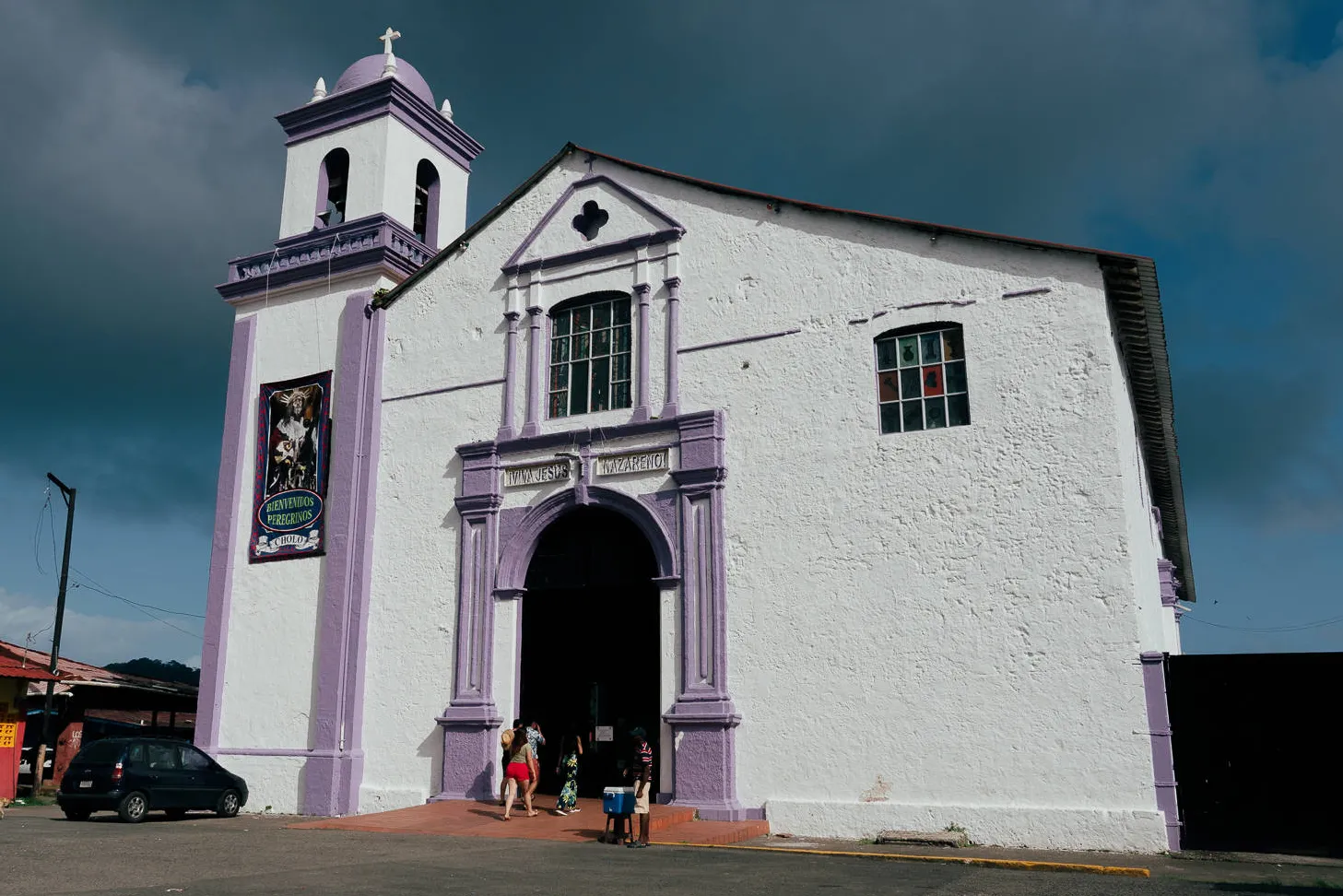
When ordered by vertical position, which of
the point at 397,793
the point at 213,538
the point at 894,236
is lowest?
the point at 397,793

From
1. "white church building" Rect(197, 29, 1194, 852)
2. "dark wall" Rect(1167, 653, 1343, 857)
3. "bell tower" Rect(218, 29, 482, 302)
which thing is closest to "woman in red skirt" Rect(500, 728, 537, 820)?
"white church building" Rect(197, 29, 1194, 852)

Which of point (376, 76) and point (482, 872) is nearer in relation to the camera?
point (482, 872)

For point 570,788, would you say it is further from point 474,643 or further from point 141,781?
point 141,781

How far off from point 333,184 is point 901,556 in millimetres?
13595

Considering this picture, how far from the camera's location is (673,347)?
1636cm

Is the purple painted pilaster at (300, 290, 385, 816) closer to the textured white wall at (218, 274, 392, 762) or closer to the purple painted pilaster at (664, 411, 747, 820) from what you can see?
the textured white wall at (218, 274, 392, 762)

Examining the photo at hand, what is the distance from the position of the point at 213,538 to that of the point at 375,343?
4.60 metres

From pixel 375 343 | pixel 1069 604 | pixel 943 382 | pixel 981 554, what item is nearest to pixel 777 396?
pixel 943 382

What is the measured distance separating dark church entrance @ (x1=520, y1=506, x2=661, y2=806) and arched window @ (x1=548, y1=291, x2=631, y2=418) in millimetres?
1763

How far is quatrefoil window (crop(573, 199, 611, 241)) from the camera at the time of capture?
1759cm

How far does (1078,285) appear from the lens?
546 inches

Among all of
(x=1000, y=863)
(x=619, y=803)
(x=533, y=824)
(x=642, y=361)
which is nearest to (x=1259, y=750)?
(x=1000, y=863)

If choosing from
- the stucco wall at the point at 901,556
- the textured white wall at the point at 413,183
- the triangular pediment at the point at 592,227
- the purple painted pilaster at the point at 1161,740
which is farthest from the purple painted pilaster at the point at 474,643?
the purple painted pilaster at the point at 1161,740

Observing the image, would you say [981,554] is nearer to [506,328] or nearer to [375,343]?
[506,328]
